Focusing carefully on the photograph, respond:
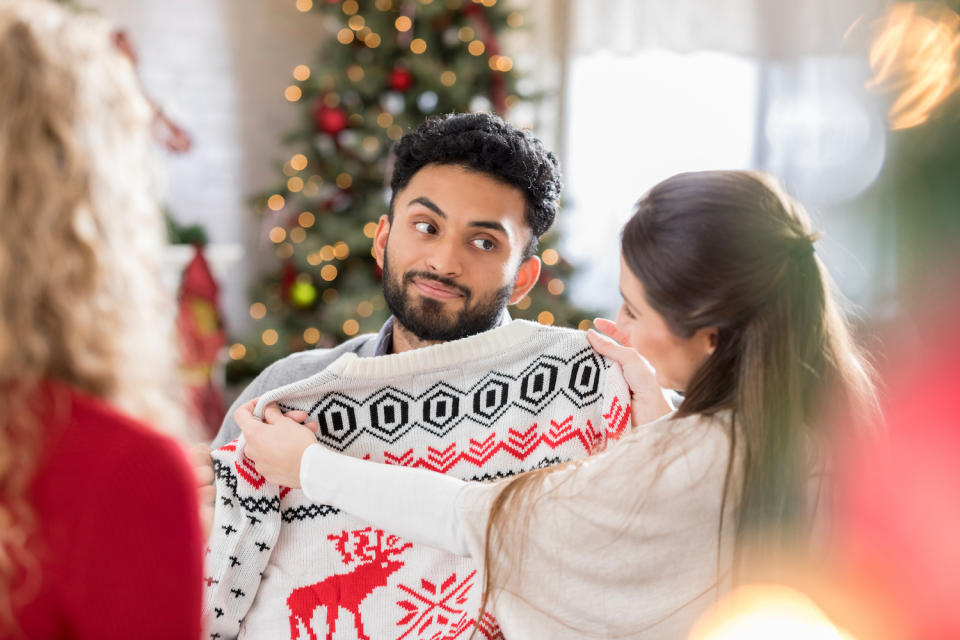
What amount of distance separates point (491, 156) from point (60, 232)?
98 centimetres

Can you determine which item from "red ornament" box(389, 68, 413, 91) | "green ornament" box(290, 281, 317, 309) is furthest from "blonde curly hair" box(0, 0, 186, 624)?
"green ornament" box(290, 281, 317, 309)

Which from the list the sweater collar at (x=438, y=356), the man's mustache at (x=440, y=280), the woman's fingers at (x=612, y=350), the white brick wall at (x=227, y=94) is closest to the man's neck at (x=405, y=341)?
the man's mustache at (x=440, y=280)

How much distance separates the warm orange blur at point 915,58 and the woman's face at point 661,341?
383 millimetres

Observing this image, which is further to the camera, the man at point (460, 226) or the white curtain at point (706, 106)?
the white curtain at point (706, 106)

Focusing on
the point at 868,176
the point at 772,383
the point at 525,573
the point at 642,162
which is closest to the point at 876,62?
the point at 868,176

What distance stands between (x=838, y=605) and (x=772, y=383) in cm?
35

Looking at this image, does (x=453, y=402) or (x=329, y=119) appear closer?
(x=453, y=402)

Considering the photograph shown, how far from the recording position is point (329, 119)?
3875 millimetres

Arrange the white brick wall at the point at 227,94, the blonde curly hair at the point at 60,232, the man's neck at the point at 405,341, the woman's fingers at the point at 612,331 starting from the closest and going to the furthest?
the blonde curly hair at the point at 60,232, the woman's fingers at the point at 612,331, the man's neck at the point at 405,341, the white brick wall at the point at 227,94

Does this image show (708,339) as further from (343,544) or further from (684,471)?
(343,544)

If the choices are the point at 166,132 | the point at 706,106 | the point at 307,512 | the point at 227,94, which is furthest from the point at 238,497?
the point at 227,94

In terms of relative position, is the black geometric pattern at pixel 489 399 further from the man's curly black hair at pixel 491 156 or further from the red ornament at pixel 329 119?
the red ornament at pixel 329 119

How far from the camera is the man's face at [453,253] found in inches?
64.6

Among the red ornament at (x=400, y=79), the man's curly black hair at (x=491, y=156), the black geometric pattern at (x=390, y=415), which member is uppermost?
the red ornament at (x=400, y=79)
